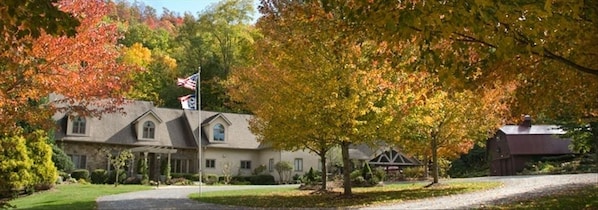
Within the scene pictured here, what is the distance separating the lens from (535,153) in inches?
1507

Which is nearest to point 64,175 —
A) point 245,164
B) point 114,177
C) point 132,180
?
point 114,177

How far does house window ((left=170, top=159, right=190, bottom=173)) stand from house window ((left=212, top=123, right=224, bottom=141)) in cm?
286

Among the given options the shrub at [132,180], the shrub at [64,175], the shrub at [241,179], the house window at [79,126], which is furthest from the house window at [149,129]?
the shrub at [64,175]

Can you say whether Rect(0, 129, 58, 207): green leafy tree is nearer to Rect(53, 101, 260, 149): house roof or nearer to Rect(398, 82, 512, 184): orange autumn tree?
Rect(53, 101, 260, 149): house roof

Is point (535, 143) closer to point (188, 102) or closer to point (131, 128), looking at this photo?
point (188, 102)

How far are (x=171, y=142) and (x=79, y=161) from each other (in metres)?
6.45

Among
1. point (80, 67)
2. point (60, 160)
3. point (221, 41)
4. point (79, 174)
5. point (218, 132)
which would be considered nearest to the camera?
point (80, 67)

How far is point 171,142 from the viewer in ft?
124

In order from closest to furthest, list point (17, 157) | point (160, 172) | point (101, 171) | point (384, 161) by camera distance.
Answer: point (17, 157), point (101, 171), point (160, 172), point (384, 161)

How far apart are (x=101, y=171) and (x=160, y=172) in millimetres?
4878

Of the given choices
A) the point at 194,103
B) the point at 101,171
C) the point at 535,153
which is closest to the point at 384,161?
the point at 535,153

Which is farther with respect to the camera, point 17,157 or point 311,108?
point 17,157

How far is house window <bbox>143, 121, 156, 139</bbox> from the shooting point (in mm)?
37056

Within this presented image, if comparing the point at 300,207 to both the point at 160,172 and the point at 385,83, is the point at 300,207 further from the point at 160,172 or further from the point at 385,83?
the point at 160,172
